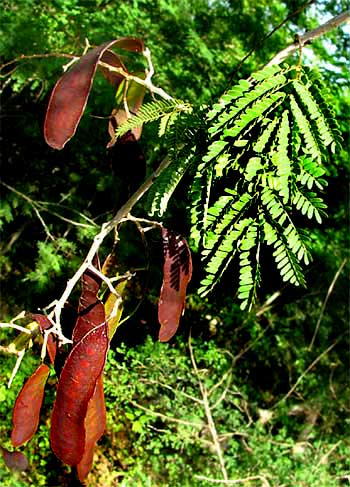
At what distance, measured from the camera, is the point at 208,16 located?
3123mm

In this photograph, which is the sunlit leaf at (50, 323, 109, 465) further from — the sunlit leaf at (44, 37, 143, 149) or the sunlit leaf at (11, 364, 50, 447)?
the sunlit leaf at (44, 37, 143, 149)

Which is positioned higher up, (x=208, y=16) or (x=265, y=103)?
(x=208, y=16)

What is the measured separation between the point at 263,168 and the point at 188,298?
225cm

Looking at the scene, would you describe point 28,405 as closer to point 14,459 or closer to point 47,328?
point 47,328

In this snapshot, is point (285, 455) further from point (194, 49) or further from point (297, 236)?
point (297, 236)

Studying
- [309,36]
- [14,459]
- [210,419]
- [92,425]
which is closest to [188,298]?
[210,419]

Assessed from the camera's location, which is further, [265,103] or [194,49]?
[194,49]

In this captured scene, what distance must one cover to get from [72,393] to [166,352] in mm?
1928

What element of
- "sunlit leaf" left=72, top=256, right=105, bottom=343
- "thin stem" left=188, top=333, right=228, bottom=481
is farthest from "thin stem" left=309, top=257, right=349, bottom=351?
"sunlit leaf" left=72, top=256, right=105, bottom=343

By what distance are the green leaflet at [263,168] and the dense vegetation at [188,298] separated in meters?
1.08

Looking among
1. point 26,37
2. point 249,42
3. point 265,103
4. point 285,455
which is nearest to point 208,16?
point 249,42

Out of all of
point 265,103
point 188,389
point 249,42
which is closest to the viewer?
point 265,103

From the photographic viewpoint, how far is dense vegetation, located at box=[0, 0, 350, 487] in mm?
2500

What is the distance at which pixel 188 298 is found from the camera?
9.87 feet
